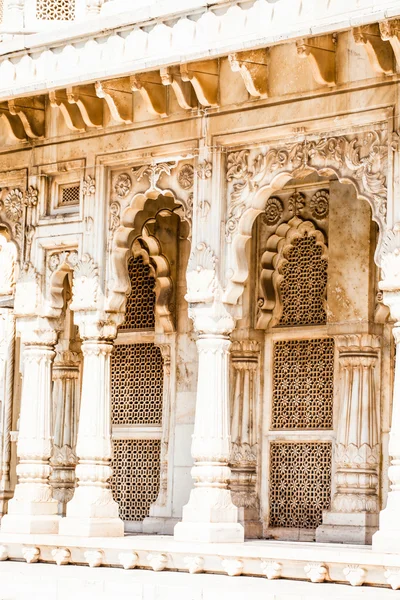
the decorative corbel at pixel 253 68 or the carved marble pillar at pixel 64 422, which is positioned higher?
the decorative corbel at pixel 253 68

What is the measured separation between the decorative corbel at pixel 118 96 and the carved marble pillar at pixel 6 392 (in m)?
3.48

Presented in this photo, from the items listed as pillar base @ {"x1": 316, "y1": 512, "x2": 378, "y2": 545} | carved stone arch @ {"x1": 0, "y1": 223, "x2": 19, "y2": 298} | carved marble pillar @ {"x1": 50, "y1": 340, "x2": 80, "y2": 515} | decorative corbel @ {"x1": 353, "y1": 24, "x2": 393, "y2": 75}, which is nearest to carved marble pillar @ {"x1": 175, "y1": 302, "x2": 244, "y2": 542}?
pillar base @ {"x1": 316, "y1": 512, "x2": 378, "y2": 545}

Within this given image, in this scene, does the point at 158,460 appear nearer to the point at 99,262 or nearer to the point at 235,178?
the point at 99,262

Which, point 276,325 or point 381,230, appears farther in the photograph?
point 276,325

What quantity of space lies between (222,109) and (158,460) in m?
3.64

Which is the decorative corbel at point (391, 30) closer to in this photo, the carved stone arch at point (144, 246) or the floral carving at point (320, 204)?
the carved stone arch at point (144, 246)

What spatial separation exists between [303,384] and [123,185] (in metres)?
2.22

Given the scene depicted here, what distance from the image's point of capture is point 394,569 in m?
9.38

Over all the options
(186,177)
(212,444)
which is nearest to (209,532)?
(212,444)

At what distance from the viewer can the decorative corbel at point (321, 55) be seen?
33.3 ft

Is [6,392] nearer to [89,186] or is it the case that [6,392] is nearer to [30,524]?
[30,524]

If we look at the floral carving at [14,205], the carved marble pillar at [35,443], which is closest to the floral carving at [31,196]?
the floral carving at [14,205]

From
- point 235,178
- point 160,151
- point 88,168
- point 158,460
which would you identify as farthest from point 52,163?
point 158,460

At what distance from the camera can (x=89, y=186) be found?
12.1 metres
